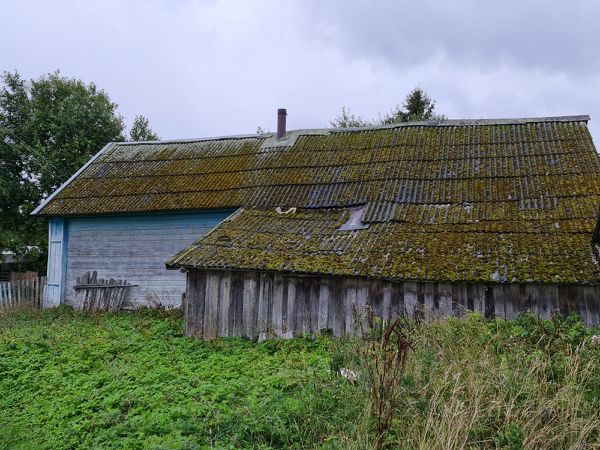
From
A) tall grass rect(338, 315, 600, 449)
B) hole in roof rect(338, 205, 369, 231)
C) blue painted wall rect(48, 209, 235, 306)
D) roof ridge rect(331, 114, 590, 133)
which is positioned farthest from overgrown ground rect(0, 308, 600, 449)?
roof ridge rect(331, 114, 590, 133)

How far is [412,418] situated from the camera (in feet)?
13.3

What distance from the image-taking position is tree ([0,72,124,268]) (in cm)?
2181

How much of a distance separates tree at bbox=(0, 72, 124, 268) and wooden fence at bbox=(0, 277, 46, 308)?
20.9 ft

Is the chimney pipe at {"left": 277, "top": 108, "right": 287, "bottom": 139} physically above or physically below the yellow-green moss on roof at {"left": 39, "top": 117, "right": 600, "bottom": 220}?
above

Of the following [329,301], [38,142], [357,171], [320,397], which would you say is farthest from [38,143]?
[320,397]

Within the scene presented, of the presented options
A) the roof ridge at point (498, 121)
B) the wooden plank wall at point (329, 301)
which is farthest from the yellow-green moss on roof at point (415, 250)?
the roof ridge at point (498, 121)

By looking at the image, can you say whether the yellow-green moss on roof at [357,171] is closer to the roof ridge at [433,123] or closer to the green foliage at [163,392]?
the roof ridge at [433,123]

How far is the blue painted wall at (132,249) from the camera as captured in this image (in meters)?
14.0

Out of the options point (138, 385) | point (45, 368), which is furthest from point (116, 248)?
point (138, 385)

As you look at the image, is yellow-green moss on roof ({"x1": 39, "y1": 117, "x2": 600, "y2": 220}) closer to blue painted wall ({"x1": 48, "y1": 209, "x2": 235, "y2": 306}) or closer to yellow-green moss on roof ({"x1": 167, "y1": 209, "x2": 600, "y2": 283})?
blue painted wall ({"x1": 48, "y1": 209, "x2": 235, "y2": 306})

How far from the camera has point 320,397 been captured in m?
4.81

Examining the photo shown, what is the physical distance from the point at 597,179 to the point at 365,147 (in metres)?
6.38

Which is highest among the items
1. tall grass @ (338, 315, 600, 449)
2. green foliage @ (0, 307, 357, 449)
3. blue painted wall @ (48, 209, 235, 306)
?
blue painted wall @ (48, 209, 235, 306)

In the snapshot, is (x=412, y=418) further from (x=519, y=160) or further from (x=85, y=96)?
(x=85, y=96)
